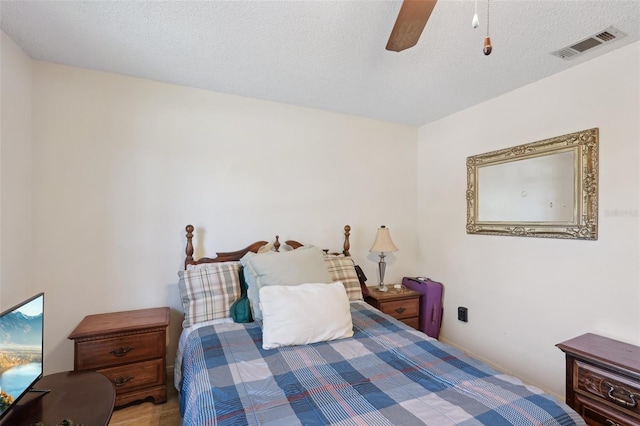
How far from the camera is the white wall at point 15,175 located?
5.57ft

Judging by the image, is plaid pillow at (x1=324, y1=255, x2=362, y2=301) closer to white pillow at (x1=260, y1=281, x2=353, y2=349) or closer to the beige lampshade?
the beige lampshade

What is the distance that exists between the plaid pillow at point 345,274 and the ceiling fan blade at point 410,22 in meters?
1.73

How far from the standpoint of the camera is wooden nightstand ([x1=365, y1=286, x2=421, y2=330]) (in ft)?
8.86

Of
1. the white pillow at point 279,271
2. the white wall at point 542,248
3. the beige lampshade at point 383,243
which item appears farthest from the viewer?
the beige lampshade at point 383,243

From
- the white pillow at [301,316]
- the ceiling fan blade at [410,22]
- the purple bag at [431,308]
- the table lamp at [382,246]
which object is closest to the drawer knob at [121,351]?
the white pillow at [301,316]

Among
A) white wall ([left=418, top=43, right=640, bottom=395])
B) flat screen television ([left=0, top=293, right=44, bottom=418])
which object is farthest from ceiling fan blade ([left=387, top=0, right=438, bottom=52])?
flat screen television ([left=0, top=293, right=44, bottom=418])

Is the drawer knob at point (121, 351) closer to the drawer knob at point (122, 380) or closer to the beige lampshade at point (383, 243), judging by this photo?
the drawer knob at point (122, 380)

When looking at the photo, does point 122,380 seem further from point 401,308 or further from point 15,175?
point 401,308

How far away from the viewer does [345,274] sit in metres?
2.53

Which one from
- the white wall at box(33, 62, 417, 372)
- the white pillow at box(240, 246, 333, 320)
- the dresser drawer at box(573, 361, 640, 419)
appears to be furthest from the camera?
the white wall at box(33, 62, 417, 372)

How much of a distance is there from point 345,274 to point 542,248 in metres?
1.52

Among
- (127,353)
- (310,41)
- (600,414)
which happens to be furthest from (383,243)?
(127,353)

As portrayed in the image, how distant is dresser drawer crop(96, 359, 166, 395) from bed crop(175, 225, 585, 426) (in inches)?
→ 5.1

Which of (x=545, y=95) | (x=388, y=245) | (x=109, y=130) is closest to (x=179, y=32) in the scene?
(x=109, y=130)
